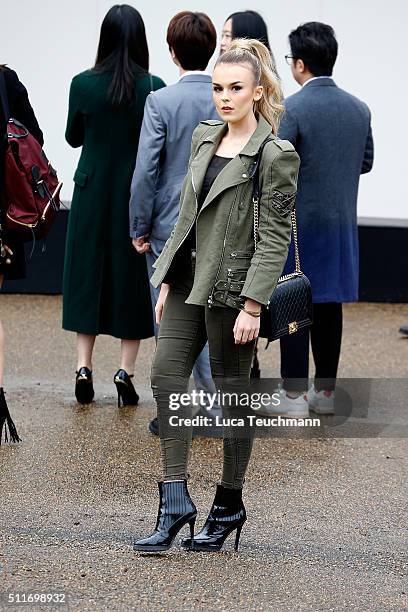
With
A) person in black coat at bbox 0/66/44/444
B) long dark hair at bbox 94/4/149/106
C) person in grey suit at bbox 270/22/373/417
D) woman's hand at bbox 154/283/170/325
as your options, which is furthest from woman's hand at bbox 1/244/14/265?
person in grey suit at bbox 270/22/373/417

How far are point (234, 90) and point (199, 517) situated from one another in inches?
60.7

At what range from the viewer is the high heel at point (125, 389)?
641cm

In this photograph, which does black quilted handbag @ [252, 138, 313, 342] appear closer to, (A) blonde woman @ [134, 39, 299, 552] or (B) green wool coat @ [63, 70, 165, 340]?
(A) blonde woman @ [134, 39, 299, 552]

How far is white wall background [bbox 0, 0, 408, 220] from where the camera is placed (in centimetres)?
937

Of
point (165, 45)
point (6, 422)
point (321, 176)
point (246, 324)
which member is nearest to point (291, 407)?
point (321, 176)

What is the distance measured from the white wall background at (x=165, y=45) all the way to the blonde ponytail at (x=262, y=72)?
5126mm

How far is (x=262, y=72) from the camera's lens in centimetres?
425

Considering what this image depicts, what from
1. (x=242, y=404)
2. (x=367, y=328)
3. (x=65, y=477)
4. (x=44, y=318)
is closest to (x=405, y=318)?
(x=367, y=328)

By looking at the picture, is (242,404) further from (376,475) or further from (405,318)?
(405,318)

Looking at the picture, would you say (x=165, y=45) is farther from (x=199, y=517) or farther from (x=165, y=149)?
(x=199, y=517)

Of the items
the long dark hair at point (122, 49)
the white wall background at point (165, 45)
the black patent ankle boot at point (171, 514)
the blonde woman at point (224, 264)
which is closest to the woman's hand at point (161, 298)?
the blonde woman at point (224, 264)

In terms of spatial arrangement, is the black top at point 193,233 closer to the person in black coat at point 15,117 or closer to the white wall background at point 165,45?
the person in black coat at point 15,117

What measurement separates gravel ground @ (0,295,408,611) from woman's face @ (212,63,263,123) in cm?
145

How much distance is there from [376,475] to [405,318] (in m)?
3.89
